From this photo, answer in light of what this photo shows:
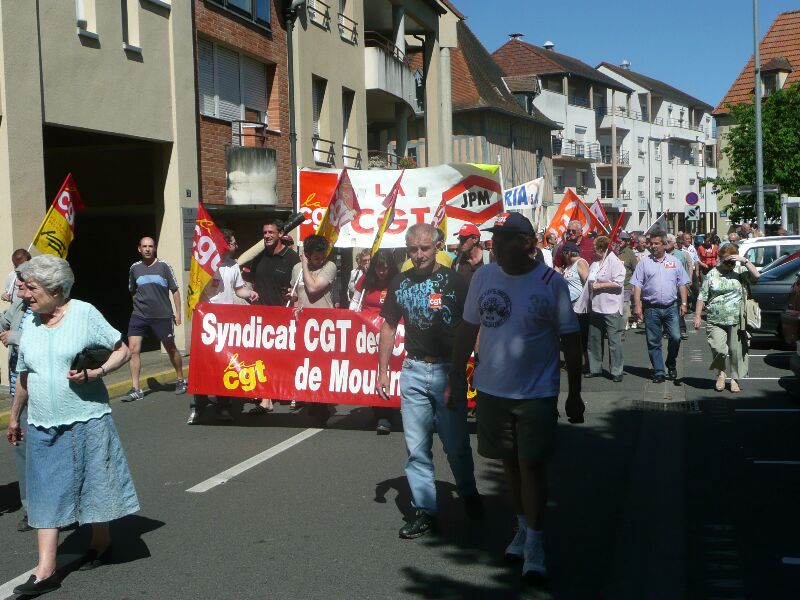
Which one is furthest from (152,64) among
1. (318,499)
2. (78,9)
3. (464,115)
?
(464,115)

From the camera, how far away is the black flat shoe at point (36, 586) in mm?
5258

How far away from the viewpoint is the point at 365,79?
26.7m

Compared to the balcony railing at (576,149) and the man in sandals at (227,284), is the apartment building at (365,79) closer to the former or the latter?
the man in sandals at (227,284)

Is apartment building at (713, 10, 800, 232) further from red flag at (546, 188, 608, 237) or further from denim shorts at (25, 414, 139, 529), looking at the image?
denim shorts at (25, 414, 139, 529)

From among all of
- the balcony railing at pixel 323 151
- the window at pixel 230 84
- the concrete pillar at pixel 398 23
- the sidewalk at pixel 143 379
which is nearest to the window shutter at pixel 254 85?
the window at pixel 230 84

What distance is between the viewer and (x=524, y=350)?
5.53 metres

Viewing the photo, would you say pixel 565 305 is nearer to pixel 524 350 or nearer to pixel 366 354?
pixel 524 350

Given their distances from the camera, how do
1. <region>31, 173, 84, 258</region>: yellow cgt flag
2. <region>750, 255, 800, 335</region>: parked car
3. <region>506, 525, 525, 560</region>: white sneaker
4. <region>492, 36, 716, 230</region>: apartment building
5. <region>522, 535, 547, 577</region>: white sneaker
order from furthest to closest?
<region>492, 36, 716, 230</region>: apartment building, <region>750, 255, 800, 335</region>: parked car, <region>31, 173, 84, 258</region>: yellow cgt flag, <region>506, 525, 525, 560</region>: white sneaker, <region>522, 535, 547, 577</region>: white sneaker

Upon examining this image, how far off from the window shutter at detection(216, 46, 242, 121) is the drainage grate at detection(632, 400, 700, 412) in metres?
11.1

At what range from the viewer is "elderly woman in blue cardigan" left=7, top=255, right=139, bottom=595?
5.42 m

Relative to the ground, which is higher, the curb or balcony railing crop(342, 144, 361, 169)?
balcony railing crop(342, 144, 361, 169)

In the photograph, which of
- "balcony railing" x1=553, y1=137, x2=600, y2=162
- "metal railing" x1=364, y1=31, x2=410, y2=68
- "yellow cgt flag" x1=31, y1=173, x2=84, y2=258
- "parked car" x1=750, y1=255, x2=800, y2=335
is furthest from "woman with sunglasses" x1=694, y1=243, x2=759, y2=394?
"balcony railing" x1=553, y1=137, x2=600, y2=162

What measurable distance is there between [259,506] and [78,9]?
1024 cm

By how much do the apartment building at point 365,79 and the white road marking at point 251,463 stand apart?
13505mm
